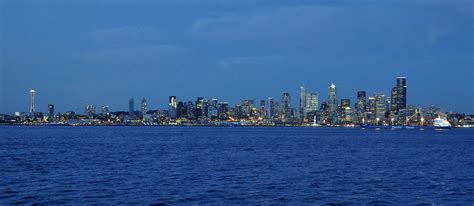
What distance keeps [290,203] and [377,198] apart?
22.0ft

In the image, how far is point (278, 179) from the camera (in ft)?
167

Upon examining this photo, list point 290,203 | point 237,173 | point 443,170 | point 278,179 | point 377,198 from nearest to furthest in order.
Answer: point 290,203 → point 377,198 → point 278,179 → point 237,173 → point 443,170

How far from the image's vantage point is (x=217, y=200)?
3847 cm

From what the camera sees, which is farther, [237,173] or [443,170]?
[443,170]

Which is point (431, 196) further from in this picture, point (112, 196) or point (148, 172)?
point (148, 172)

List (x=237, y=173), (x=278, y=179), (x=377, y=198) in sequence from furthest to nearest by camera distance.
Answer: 1. (x=237, y=173)
2. (x=278, y=179)
3. (x=377, y=198)

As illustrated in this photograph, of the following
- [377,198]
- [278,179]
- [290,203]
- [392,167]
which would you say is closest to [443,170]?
[392,167]

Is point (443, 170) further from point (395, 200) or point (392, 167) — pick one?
point (395, 200)

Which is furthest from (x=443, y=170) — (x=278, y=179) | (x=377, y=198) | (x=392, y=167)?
(x=377, y=198)

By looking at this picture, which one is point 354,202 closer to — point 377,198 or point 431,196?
point 377,198

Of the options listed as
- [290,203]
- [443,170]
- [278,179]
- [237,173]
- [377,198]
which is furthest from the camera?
[443,170]

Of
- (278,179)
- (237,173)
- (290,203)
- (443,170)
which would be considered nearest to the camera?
(290,203)

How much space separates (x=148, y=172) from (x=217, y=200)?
19.6 meters

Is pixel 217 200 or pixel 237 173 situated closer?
pixel 217 200
